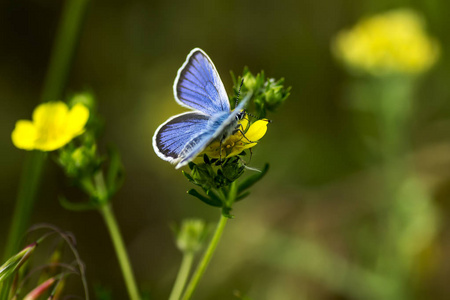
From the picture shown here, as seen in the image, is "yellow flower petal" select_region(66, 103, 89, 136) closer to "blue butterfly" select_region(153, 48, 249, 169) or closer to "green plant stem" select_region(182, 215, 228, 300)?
"blue butterfly" select_region(153, 48, 249, 169)

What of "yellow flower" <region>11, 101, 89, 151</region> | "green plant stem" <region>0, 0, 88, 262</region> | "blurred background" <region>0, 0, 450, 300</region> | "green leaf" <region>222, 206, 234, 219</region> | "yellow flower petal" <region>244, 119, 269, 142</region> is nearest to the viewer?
"green leaf" <region>222, 206, 234, 219</region>

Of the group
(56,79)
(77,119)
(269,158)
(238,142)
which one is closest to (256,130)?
(238,142)

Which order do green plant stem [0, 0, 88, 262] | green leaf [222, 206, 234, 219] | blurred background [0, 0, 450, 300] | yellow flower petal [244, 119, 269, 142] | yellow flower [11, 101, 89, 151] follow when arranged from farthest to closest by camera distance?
blurred background [0, 0, 450, 300]
green plant stem [0, 0, 88, 262]
yellow flower [11, 101, 89, 151]
yellow flower petal [244, 119, 269, 142]
green leaf [222, 206, 234, 219]

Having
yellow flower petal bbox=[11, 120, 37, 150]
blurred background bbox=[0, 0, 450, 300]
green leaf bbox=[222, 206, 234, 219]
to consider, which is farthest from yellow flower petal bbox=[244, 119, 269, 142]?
blurred background bbox=[0, 0, 450, 300]

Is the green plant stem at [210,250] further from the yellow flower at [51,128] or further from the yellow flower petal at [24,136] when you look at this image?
the yellow flower petal at [24,136]

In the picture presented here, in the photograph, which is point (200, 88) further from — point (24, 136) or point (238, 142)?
point (24, 136)

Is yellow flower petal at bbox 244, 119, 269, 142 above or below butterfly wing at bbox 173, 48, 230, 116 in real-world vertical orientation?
below
